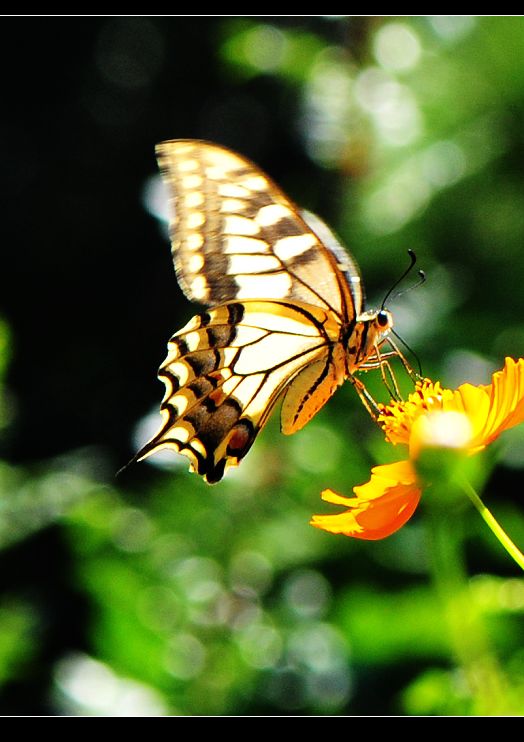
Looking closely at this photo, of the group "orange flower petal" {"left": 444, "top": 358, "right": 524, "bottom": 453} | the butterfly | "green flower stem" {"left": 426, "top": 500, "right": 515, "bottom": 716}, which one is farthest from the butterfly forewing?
"green flower stem" {"left": 426, "top": 500, "right": 515, "bottom": 716}

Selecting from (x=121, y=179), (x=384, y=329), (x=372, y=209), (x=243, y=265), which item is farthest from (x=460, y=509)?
(x=121, y=179)

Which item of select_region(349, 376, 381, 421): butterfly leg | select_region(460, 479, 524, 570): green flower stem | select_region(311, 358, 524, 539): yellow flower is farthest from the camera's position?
select_region(349, 376, 381, 421): butterfly leg

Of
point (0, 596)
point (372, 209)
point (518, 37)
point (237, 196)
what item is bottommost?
point (0, 596)

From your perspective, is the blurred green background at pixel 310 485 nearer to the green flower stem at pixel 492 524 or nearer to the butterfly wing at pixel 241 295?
the green flower stem at pixel 492 524

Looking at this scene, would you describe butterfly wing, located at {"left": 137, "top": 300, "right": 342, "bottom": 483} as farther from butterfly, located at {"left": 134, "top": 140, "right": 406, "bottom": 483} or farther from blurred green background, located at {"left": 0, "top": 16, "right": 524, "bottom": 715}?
blurred green background, located at {"left": 0, "top": 16, "right": 524, "bottom": 715}

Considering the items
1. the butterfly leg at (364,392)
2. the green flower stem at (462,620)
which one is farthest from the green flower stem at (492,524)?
the butterfly leg at (364,392)

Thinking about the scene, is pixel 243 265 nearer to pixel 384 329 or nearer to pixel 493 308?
pixel 384 329
